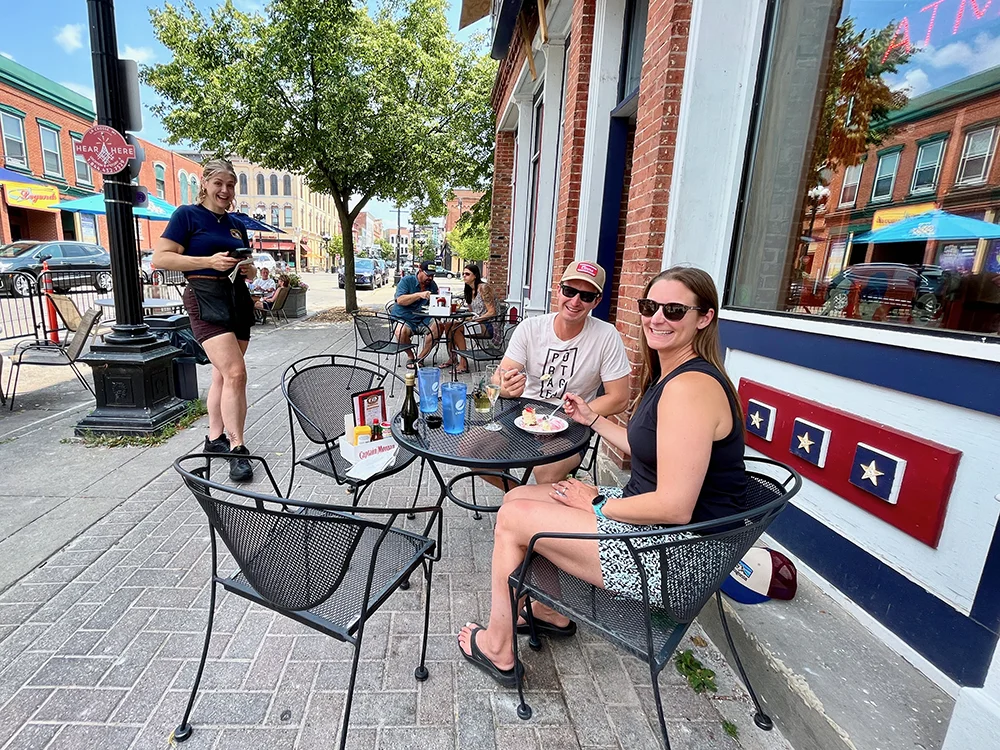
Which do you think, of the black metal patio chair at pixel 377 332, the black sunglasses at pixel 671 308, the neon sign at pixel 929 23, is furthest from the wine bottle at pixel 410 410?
the black metal patio chair at pixel 377 332

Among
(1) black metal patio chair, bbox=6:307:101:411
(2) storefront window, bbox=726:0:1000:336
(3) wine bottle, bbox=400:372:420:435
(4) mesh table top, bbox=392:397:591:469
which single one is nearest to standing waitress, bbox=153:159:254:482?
(3) wine bottle, bbox=400:372:420:435

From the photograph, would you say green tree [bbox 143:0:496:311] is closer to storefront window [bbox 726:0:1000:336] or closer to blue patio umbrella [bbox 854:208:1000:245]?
storefront window [bbox 726:0:1000:336]

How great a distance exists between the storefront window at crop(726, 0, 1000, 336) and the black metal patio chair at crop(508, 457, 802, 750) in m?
0.91

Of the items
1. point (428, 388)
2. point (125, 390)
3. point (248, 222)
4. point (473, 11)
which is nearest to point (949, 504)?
point (428, 388)

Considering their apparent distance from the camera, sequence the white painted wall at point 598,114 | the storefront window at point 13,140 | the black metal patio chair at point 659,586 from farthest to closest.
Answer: the storefront window at point 13,140, the white painted wall at point 598,114, the black metal patio chair at point 659,586

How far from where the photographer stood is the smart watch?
167 centimetres

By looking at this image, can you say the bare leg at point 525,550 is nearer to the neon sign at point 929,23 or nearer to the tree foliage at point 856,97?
the tree foliage at point 856,97

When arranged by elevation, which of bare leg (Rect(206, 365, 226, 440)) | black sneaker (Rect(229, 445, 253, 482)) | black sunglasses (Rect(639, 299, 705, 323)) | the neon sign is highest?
the neon sign

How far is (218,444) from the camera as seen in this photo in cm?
337

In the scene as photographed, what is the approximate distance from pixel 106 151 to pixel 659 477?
14.4 feet

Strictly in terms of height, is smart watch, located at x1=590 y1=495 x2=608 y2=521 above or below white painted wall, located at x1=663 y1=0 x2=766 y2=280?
below

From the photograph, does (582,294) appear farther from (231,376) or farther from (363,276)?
(363,276)

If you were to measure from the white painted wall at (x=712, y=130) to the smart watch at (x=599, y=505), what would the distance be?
159 centimetres

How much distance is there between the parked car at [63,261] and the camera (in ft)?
42.3
